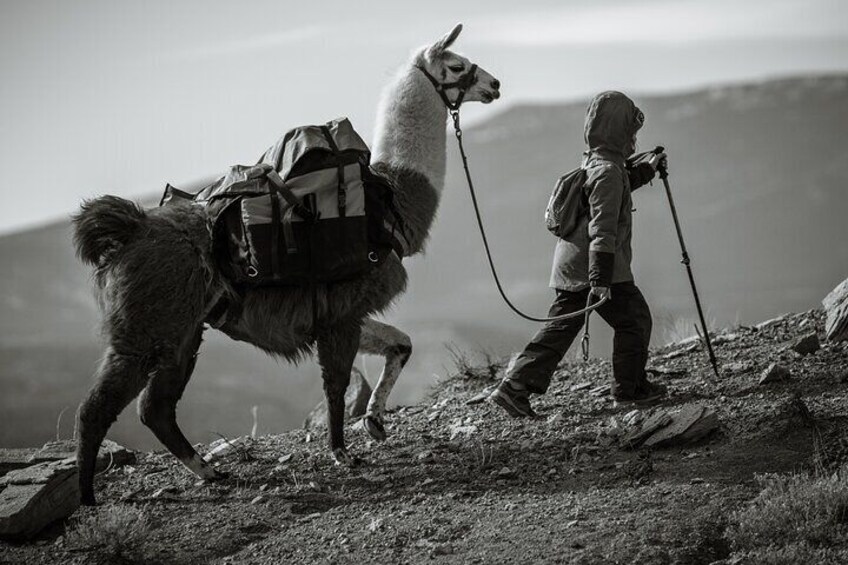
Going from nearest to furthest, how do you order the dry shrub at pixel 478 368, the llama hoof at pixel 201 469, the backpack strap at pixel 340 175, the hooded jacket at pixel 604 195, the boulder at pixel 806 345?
the backpack strap at pixel 340 175
the llama hoof at pixel 201 469
the hooded jacket at pixel 604 195
the boulder at pixel 806 345
the dry shrub at pixel 478 368

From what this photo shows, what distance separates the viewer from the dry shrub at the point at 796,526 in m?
5.43

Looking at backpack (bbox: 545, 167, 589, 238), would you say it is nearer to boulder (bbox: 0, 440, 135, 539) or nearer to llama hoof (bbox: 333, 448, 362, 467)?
llama hoof (bbox: 333, 448, 362, 467)

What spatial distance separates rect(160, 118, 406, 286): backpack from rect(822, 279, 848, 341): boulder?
3933mm

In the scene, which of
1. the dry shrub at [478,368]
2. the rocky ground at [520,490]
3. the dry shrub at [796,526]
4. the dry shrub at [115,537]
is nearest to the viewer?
the dry shrub at [796,526]

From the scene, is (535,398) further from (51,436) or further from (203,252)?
(51,436)

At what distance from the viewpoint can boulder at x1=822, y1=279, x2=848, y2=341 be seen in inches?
352

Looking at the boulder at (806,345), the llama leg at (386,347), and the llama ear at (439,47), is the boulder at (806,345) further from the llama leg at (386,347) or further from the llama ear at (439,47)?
the llama ear at (439,47)

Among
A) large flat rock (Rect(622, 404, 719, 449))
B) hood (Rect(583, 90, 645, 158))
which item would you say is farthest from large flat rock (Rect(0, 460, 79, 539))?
hood (Rect(583, 90, 645, 158))

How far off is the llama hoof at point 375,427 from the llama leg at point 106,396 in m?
1.83

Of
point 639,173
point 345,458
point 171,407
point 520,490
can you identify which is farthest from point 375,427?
point 639,173

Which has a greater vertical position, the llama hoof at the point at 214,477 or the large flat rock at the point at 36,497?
the large flat rock at the point at 36,497

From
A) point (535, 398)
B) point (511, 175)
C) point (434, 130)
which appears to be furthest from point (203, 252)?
point (511, 175)

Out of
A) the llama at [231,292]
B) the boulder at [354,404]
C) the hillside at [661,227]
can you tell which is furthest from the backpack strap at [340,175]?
the hillside at [661,227]

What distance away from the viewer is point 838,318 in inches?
355
